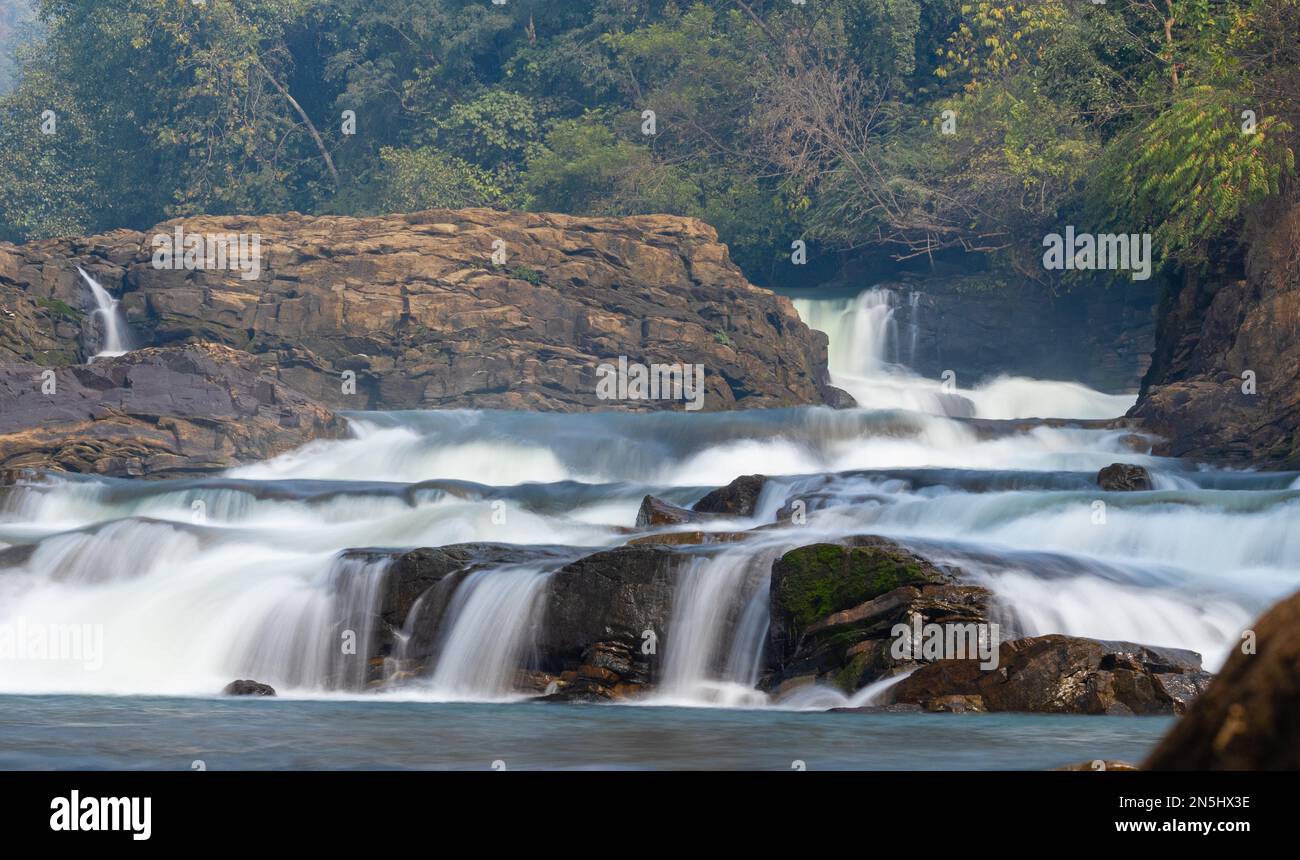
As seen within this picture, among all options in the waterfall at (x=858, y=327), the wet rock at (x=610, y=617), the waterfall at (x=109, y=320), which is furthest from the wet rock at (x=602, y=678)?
the waterfall at (x=858, y=327)

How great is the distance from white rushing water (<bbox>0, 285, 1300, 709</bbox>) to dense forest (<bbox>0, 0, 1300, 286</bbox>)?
633 centimetres

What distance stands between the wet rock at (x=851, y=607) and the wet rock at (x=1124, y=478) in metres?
7.64

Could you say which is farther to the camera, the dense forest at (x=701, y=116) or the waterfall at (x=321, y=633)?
the dense forest at (x=701, y=116)

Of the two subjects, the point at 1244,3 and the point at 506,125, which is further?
the point at 506,125

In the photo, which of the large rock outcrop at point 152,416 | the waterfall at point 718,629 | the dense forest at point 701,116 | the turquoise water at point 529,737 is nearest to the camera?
the turquoise water at point 529,737

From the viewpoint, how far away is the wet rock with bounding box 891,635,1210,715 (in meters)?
13.8

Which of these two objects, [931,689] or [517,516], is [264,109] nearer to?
[517,516]

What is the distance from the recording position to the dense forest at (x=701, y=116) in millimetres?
29359

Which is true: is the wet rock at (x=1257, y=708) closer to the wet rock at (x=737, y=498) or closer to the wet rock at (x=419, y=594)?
the wet rock at (x=419, y=594)

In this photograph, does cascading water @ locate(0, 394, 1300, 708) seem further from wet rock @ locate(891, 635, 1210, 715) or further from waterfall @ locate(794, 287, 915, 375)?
waterfall @ locate(794, 287, 915, 375)

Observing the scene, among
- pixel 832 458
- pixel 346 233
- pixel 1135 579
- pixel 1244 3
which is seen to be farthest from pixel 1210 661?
pixel 346 233

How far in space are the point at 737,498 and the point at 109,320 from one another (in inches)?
766
